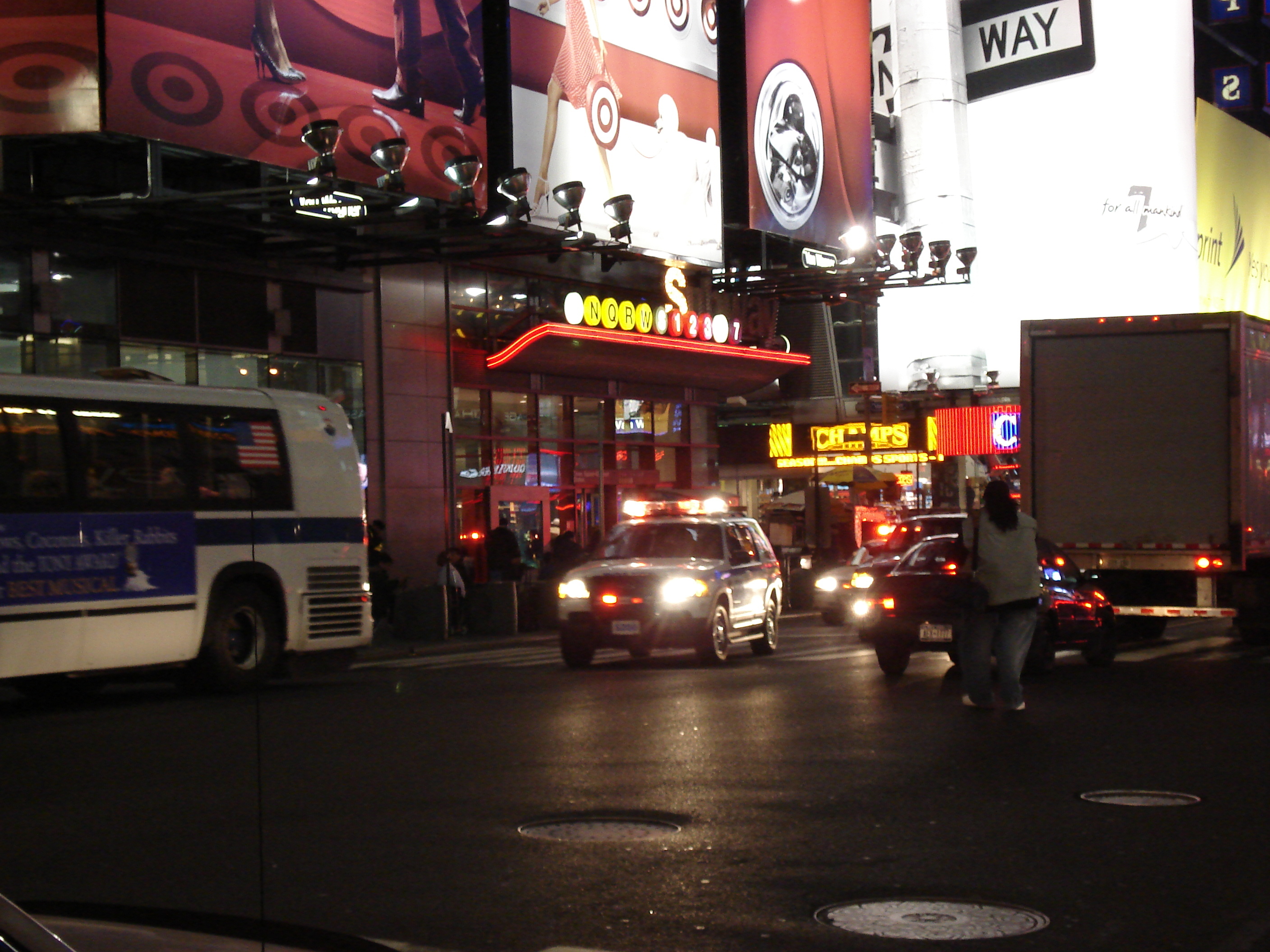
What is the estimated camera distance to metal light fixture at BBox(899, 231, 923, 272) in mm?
35500

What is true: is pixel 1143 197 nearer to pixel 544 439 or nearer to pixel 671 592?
pixel 544 439

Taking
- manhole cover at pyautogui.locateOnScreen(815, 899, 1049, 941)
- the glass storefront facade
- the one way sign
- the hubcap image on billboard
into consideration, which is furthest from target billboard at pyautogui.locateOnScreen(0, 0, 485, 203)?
the one way sign

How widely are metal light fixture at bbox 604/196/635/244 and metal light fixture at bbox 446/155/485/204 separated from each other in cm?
478

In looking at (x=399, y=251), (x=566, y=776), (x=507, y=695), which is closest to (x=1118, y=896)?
(x=566, y=776)

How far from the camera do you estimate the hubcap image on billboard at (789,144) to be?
121ft

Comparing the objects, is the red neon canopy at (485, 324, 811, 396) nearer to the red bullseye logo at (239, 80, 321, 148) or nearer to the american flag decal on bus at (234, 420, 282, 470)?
the red bullseye logo at (239, 80, 321, 148)

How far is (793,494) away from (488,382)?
26.2 meters

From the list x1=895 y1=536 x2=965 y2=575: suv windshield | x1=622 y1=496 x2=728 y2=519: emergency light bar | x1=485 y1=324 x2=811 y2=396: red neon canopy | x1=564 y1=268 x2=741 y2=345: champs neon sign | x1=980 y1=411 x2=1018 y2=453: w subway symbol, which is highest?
x1=564 y1=268 x2=741 y2=345: champs neon sign

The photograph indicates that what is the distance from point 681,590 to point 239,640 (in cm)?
481

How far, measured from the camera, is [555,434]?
34406 millimetres

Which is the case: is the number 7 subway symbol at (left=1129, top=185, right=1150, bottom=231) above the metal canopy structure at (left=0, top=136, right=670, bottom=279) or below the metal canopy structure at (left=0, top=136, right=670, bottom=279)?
above

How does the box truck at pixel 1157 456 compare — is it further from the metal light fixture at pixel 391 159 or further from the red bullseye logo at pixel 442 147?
the red bullseye logo at pixel 442 147

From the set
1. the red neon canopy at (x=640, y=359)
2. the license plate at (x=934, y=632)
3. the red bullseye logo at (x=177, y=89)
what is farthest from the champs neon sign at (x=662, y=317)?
the license plate at (x=934, y=632)

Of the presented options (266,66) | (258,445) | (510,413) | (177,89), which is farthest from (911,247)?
(258,445)
